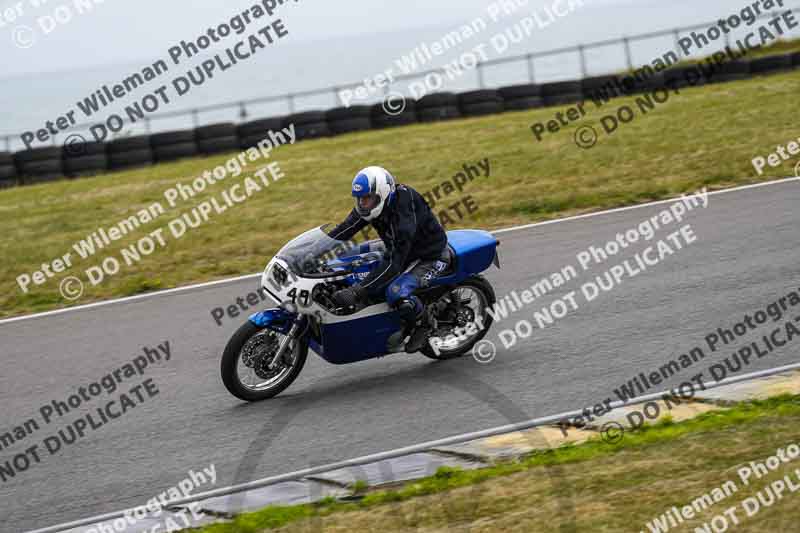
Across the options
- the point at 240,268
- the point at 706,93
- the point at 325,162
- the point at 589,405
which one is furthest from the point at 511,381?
the point at 706,93

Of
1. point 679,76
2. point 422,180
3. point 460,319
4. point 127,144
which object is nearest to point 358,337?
point 460,319

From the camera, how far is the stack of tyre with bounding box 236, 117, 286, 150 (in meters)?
22.3

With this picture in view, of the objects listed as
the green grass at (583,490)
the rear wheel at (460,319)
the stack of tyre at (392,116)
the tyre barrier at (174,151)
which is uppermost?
the tyre barrier at (174,151)

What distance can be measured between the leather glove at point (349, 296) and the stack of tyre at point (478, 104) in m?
15.7

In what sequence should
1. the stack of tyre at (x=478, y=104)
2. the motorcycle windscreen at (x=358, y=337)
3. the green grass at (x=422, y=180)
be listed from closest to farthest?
1. the motorcycle windscreen at (x=358, y=337)
2. the green grass at (x=422, y=180)
3. the stack of tyre at (x=478, y=104)

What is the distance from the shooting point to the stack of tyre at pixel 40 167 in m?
21.9

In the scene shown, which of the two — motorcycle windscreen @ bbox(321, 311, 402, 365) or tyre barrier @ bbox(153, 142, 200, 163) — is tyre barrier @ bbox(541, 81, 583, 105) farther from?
motorcycle windscreen @ bbox(321, 311, 402, 365)

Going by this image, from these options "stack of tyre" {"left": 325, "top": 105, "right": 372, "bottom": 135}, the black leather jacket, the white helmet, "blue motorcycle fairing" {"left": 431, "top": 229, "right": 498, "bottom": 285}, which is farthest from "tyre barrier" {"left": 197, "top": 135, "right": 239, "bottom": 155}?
the white helmet

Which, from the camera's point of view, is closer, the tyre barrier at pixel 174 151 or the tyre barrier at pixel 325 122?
the tyre barrier at pixel 325 122

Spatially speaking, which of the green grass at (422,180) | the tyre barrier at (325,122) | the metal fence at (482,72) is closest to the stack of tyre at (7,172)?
the tyre barrier at (325,122)

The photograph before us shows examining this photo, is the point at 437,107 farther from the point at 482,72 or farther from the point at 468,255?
the point at 468,255

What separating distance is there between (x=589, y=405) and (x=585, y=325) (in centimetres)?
197

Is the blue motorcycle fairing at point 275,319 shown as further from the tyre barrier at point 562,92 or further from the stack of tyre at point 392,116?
the tyre barrier at point 562,92

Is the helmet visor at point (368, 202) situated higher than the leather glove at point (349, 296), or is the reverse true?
the helmet visor at point (368, 202)
